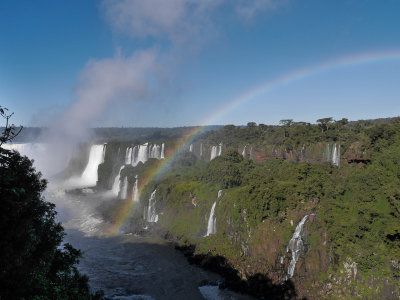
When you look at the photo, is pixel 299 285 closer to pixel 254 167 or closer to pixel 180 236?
pixel 180 236

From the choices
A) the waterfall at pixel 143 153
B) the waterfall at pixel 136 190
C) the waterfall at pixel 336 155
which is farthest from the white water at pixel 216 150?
the waterfall at pixel 336 155

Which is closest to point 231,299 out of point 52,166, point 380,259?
point 380,259

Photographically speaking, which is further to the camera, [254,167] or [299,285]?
[254,167]

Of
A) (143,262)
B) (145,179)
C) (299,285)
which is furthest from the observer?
(145,179)

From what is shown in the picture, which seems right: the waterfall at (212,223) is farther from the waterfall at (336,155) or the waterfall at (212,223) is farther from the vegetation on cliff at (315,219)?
the waterfall at (336,155)

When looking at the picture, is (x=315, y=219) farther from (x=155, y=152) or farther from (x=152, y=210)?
(x=155, y=152)

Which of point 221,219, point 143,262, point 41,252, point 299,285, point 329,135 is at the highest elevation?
point 329,135

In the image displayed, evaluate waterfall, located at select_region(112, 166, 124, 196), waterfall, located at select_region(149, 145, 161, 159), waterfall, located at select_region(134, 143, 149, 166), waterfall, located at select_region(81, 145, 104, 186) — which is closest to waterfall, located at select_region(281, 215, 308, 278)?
waterfall, located at select_region(112, 166, 124, 196)

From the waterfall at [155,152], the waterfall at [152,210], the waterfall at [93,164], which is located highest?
the waterfall at [155,152]
